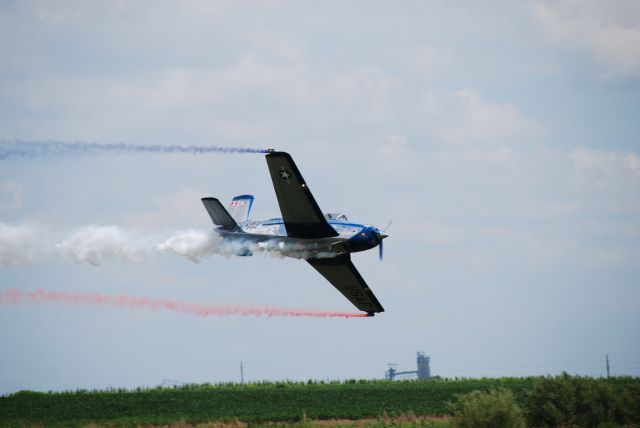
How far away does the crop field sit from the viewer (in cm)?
5609

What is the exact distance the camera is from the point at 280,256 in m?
52.7

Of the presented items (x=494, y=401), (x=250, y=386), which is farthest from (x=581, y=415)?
(x=250, y=386)

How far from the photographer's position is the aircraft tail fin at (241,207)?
55000 mm

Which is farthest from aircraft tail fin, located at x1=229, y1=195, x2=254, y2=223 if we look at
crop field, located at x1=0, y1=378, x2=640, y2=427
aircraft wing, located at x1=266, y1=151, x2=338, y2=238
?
crop field, located at x1=0, y1=378, x2=640, y2=427

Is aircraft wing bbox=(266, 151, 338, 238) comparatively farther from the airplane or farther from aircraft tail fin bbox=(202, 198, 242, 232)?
aircraft tail fin bbox=(202, 198, 242, 232)

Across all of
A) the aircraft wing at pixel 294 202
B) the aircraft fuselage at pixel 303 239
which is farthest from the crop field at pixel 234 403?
the aircraft wing at pixel 294 202

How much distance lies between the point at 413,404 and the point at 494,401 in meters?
20.2

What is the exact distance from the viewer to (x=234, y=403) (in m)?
63.6

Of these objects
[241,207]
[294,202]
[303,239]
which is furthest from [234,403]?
[294,202]

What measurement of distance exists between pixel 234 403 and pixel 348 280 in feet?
41.4

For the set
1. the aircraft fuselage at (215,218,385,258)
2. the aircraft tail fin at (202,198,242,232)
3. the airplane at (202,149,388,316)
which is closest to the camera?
the airplane at (202,149,388,316)

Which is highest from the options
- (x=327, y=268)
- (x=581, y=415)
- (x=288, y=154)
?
(x=288, y=154)

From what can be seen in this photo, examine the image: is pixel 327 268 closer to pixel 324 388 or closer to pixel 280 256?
pixel 280 256

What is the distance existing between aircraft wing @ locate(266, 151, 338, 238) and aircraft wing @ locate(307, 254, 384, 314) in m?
6.06
